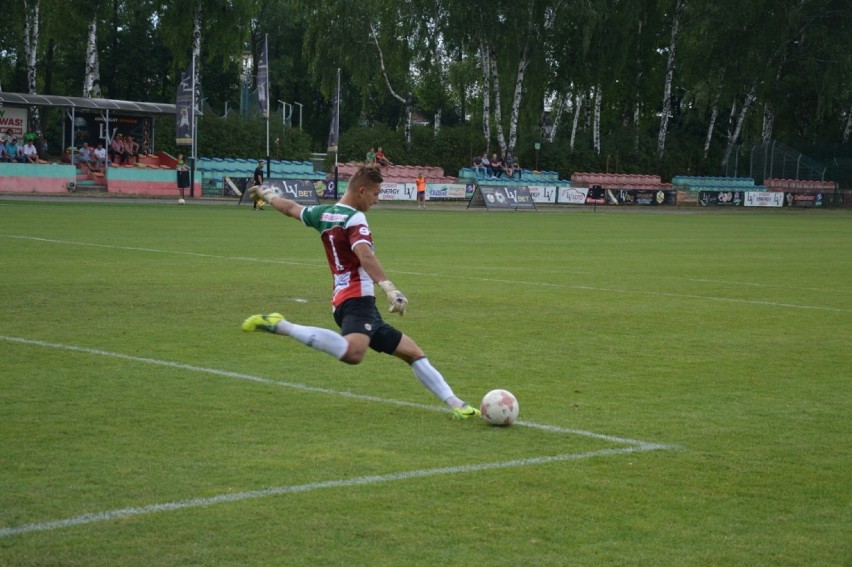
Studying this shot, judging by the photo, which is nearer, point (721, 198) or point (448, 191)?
point (448, 191)

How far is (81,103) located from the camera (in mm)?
48250

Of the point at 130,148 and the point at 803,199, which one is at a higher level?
the point at 130,148

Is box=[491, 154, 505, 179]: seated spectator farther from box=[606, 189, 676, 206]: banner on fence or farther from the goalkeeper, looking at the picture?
the goalkeeper

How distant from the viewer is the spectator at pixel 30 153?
4497cm

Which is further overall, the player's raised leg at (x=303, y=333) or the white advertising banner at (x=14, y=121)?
the white advertising banner at (x=14, y=121)

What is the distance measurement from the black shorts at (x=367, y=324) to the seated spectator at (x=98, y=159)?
42.8 m

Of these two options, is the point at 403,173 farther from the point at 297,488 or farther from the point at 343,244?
the point at 297,488

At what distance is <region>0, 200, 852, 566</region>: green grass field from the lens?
5.32 meters

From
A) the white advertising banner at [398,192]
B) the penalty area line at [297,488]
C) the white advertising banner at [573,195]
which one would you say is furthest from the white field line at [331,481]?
the white advertising banner at [573,195]

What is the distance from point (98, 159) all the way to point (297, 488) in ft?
147

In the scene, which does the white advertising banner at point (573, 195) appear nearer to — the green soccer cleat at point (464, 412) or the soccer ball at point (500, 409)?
the green soccer cleat at point (464, 412)

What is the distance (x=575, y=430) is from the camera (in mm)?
7727

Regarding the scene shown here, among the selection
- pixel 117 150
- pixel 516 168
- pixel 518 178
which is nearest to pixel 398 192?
pixel 518 178

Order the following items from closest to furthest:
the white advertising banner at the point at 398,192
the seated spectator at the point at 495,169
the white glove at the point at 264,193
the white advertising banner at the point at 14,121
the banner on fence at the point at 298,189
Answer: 1. the white glove at the point at 264,193
2. the banner on fence at the point at 298,189
3. the white advertising banner at the point at 14,121
4. the white advertising banner at the point at 398,192
5. the seated spectator at the point at 495,169
